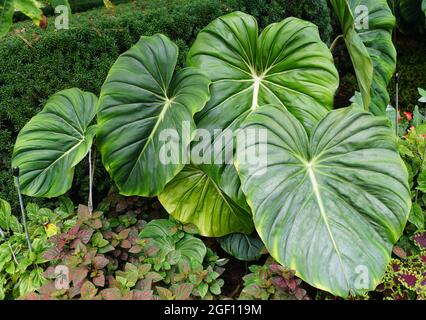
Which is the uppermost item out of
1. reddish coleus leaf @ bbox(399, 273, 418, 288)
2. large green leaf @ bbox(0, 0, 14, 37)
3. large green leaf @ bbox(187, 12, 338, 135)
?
large green leaf @ bbox(0, 0, 14, 37)

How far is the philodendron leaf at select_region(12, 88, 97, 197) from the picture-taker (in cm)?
187

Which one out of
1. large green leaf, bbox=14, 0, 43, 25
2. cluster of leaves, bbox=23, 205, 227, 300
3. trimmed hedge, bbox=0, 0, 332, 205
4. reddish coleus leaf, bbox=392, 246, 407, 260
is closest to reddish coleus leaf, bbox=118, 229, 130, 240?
cluster of leaves, bbox=23, 205, 227, 300

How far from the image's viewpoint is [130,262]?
69.0 inches

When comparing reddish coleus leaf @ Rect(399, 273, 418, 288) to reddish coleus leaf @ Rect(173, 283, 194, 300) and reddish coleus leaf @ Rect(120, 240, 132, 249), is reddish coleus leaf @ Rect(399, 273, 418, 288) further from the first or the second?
reddish coleus leaf @ Rect(120, 240, 132, 249)

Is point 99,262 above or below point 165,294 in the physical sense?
above

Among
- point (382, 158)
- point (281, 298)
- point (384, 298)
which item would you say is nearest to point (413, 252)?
point (384, 298)

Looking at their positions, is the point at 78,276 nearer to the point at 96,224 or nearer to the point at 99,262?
the point at 99,262

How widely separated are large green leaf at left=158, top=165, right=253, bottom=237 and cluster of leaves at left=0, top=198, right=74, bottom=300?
1.37 ft

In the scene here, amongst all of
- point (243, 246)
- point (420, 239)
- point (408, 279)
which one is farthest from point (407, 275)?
point (243, 246)

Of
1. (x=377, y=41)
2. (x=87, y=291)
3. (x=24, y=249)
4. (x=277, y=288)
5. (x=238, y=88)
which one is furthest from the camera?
(x=377, y=41)

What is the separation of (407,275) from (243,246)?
2.05 ft

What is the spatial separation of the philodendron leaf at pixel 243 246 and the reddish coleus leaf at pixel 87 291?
2.15 feet

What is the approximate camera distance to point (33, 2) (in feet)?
5.46
